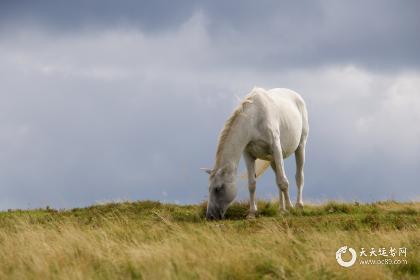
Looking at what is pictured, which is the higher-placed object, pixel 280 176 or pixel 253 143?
pixel 253 143

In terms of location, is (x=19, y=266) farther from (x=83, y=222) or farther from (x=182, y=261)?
(x=83, y=222)

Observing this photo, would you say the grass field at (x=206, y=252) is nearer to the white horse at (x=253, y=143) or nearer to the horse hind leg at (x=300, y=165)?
the white horse at (x=253, y=143)

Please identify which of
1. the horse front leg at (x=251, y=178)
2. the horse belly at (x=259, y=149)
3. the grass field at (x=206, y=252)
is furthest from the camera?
the horse front leg at (x=251, y=178)

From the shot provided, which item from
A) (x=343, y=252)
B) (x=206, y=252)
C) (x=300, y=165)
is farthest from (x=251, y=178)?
(x=206, y=252)

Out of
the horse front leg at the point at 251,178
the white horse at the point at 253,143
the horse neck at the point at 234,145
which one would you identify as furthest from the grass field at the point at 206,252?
the horse front leg at the point at 251,178

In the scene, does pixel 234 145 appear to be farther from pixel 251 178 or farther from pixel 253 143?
pixel 251 178

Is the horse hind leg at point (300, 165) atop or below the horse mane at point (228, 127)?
below

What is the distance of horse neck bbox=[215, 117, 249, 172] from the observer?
15.3 metres

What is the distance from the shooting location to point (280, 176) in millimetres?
16438

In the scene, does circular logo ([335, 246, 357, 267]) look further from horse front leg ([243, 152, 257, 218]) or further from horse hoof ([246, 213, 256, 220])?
horse front leg ([243, 152, 257, 218])

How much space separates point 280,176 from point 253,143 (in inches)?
46.4

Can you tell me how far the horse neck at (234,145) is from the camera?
50.3 feet

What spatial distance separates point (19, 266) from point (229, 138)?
23.0ft

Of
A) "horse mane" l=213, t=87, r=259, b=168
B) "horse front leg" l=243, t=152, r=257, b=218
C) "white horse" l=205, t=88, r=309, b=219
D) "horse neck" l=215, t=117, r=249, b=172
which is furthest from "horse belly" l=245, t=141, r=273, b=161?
"horse mane" l=213, t=87, r=259, b=168
